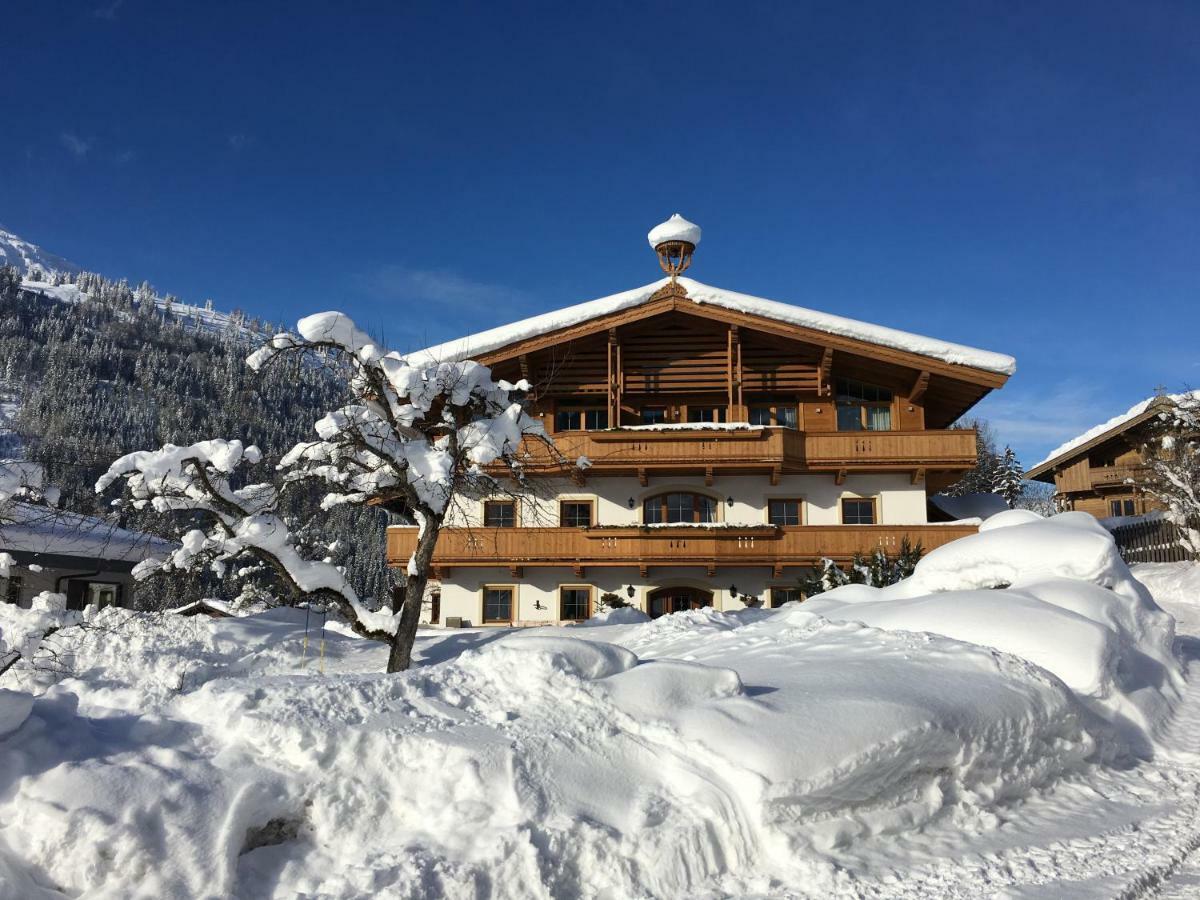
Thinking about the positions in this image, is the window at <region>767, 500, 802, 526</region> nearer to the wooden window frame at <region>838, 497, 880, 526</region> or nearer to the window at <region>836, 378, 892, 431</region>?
the wooden window frame at <region>838, 497, 880, 526</region>

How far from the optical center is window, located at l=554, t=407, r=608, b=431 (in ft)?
87.2

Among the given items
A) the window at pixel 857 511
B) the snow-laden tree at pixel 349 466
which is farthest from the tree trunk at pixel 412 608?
the window at pixel 857 511

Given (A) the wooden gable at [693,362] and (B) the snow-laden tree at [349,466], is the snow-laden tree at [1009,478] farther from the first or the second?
(B) the snow-laden tree at [349,466]

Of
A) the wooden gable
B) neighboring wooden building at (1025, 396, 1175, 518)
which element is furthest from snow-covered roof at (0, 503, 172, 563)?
neighboring wooden building at (1025, 396, 1175, 518)

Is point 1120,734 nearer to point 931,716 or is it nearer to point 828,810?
point 931,716

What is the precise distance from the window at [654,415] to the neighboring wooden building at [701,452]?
45 millimetres

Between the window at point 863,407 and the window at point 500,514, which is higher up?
the window at point 863,407

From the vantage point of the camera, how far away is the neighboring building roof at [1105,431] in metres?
31.0

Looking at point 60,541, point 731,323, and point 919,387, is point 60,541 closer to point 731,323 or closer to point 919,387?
point 731,323

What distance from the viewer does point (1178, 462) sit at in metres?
26.1

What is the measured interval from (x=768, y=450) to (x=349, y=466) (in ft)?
39.8

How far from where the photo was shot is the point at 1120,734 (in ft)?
33.1

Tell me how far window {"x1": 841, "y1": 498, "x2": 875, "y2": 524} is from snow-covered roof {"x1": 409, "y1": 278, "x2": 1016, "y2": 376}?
431 cm

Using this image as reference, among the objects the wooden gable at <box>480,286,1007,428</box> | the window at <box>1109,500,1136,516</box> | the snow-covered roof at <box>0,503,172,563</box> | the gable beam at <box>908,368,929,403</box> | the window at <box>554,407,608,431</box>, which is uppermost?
the wooden gable at <box>480,286,1007,428</box>
